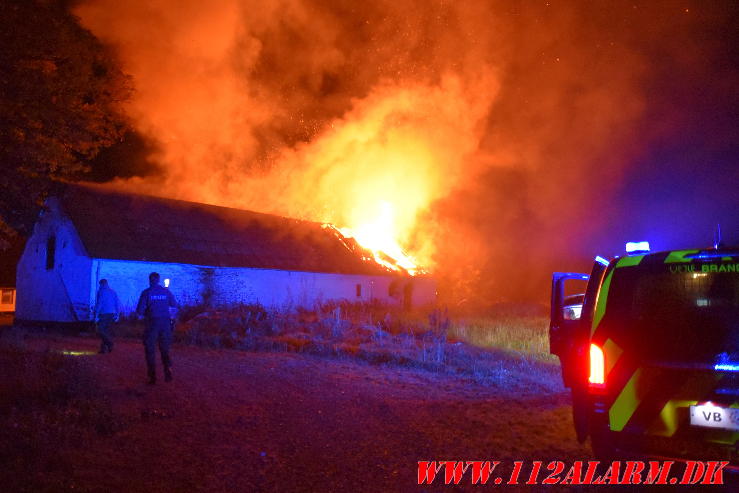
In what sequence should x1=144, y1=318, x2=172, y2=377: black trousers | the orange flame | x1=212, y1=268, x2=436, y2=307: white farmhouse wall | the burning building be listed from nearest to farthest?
x1=144, y1=318, x2=172, y2=377: black trousers < the burning building < x1=212, y1=268, x2=436, y2=307: white farmhouse wall < the orange flame

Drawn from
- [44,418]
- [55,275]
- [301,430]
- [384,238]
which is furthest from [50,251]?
[301,430]

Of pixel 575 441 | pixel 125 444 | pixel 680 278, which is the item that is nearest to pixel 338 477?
pixel 125 444

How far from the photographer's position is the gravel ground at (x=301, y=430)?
16.4ft

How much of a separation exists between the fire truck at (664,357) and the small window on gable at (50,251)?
21.7 metres

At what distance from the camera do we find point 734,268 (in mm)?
4398

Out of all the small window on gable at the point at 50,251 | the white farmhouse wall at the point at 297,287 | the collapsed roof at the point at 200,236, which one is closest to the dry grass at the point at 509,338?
the white farmhouse wall at the point at 297,287

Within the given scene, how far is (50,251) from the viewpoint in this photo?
72.2 ft

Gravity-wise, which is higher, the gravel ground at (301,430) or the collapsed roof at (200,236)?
the collapsed roof at (200,236)

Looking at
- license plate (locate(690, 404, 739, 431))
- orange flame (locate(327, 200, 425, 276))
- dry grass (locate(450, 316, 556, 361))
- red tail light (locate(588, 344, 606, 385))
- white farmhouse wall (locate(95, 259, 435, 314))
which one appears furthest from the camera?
orange flame (locate(327, 200, 425, 276))

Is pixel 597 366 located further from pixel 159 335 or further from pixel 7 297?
pixel 7 297

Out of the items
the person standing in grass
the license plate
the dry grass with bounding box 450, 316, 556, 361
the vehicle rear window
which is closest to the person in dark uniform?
the person standing in grass

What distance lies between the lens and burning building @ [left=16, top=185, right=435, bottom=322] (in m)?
20.5

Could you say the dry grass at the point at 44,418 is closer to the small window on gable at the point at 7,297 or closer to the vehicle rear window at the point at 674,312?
the vehicle rear window at the point at 674,312

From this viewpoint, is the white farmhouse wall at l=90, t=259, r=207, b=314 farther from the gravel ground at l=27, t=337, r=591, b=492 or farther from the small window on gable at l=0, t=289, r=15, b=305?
the small window on gable at l=0, t=289, r=15, b=305
